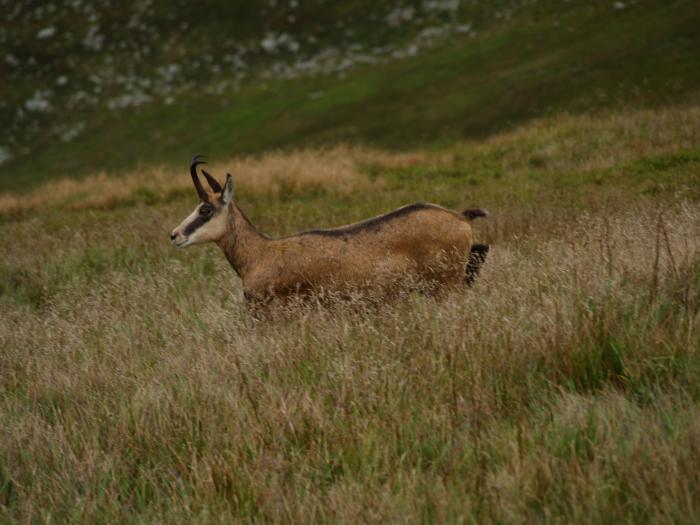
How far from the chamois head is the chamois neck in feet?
0.24

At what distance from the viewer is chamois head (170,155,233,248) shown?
272 inches

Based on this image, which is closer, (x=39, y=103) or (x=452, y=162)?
(x=452, y=162)

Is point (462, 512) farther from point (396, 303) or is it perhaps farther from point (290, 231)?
point (290, 231)

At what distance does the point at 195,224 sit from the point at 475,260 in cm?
269

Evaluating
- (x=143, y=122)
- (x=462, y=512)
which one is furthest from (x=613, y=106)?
(x=143, y=122)

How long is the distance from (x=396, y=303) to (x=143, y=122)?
2948 cm

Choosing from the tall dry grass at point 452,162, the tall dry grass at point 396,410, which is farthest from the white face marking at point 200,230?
the tall dry grass at point 452,162

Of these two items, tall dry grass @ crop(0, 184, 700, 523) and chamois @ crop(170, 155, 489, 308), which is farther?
chamois @ crop(170, 155, 489, 308)

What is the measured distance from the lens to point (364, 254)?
21.3 ft

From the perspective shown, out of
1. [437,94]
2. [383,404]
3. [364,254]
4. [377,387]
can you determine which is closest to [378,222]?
[364,254]

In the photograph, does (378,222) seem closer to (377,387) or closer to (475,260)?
(475,260)

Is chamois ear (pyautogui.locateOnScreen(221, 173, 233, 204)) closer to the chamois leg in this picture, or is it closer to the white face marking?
the white face marking

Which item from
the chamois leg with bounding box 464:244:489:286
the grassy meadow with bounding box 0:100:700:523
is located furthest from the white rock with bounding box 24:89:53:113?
the chamois leg with bounding box 464:244:489:286

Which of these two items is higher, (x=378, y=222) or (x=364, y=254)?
(x=378, y=222)
